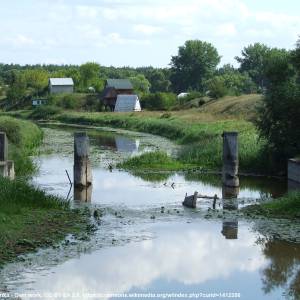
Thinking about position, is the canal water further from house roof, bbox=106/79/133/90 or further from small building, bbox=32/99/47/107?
small building, bbox=32/99/47/107

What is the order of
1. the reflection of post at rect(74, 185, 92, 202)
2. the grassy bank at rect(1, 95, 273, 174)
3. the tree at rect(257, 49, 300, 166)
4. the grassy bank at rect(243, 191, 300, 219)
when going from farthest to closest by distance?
the grassy bank at rect(1, 95, 273, 174) < the tree at rect(257, 49, 300, 166) < the reflection of post at rect(74, 185, 92, 202) < the grassy bank at rect(243, 191, 300, 219)

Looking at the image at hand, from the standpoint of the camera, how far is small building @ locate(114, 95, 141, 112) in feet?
343

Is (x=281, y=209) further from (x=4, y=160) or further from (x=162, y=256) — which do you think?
(x=4, y=160)

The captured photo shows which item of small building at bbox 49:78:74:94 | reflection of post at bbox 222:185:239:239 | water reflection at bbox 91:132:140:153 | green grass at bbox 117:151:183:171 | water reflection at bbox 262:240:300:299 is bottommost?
water reflection at bbox 262:240:300:299

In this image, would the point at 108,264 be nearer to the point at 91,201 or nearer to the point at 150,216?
the point at 150,216

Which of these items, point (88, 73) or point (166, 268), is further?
point (88, 73)

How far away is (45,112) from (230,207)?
8379 centimetres

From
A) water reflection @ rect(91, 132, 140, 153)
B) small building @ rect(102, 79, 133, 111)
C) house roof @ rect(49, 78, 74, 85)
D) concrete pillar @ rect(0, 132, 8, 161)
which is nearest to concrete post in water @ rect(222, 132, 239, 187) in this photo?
concrete pillar @ rect(0, 132, 8, 161)

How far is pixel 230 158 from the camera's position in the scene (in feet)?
95.6

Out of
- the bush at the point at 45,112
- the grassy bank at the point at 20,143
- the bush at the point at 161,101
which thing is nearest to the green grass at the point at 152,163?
the grassy bank at the point at 20,143

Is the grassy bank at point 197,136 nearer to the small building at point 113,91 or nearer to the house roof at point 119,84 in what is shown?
the small building at point 113,91

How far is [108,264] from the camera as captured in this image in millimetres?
16641

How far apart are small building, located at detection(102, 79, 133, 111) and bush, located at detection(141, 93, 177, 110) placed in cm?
680

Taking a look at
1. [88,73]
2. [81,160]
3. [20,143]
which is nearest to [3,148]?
[81,160]
